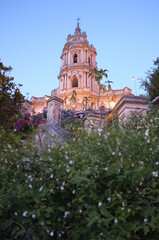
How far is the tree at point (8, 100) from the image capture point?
8305 mm

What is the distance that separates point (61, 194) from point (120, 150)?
41.7 inches

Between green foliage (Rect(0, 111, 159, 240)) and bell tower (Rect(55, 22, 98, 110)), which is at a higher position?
bell tower (Rect(55, 22, 98, 110))

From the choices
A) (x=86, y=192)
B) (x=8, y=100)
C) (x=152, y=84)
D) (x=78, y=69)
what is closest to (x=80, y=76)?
(x=78, y=69)

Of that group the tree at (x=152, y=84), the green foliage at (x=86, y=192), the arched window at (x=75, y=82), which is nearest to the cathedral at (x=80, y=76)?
the arched window at (x=75, y=82)

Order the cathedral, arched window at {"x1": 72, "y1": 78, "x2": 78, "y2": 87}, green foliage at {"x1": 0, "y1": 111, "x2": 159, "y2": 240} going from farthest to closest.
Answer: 1. arched window at {"x1": 72, "y1": 78, "x2": 78, "y2": 87}
2. the cathedral
3. green foliage at {"x1": 0, "y1": 111, "x2": 159, "y2": 240}

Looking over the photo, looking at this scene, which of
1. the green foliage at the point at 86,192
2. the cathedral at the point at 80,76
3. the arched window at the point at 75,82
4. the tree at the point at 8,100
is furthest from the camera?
the arched window at the point at 75,82

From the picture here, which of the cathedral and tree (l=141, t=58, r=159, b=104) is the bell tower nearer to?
the cathedral

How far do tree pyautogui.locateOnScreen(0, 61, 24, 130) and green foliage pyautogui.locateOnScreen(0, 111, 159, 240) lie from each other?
195 inches

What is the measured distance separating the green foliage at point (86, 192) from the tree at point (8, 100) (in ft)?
16.3

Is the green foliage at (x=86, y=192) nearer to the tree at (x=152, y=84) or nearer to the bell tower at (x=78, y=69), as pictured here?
the tree at (x=152, y=84)

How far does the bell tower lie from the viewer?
1544 inches

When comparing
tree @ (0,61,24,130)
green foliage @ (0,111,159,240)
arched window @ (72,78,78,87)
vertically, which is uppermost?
arched window @ (72,78,78,87)

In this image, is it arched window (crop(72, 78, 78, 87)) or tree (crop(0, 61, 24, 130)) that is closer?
tree (crop(0, 61, 24, 130))

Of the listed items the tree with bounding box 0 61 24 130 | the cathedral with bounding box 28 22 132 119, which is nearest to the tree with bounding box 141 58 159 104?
the tree with bounding box 0 61 24 130
